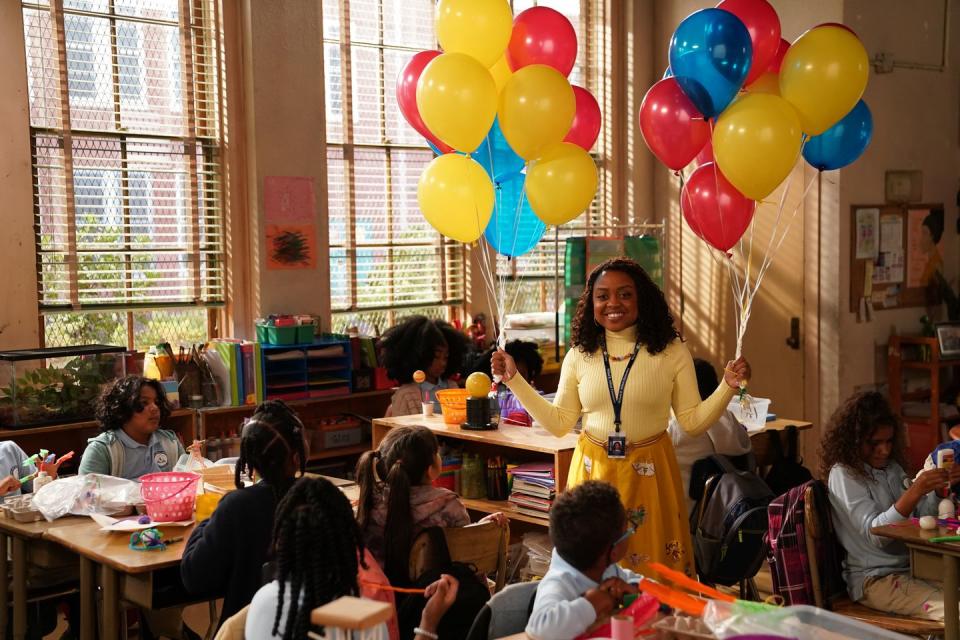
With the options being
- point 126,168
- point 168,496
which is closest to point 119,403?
point 168,496

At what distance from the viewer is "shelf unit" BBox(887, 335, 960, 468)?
6.66 meters

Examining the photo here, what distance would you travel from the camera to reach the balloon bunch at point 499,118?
401 centimetres

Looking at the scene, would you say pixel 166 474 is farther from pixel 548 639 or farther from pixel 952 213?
pixel 952 213

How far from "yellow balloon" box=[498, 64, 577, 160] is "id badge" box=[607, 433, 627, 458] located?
1260 mm

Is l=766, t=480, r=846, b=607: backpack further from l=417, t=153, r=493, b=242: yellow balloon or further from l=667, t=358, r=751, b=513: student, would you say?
l=417, t=153, r=493, b=242: yellow balloon

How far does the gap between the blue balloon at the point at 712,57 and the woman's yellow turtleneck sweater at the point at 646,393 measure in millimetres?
981

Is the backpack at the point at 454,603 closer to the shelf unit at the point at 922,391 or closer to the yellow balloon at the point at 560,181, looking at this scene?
the yellow balloon at the point at 560,181

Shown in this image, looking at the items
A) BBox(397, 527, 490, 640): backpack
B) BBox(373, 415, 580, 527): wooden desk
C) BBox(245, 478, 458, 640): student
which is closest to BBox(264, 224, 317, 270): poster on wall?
BBox(373, 415, 580, 527): wooden desk

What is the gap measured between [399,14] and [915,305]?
387 centimetres

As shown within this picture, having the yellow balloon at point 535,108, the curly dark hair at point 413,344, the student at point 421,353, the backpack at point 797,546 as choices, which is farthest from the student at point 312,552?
the curly dark hair at point 413,344

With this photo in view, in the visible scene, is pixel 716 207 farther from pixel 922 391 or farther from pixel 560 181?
pixel 922 391

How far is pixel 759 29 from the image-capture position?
161 inches

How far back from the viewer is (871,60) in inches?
262

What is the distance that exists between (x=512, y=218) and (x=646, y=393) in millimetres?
1419
